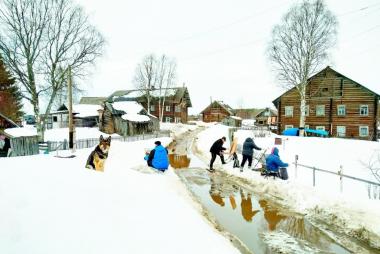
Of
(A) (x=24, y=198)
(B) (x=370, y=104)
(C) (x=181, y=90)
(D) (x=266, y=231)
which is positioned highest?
(C) (x=181, y=90)

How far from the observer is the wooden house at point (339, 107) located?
3083cm

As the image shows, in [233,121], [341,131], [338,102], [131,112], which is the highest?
[338,102]

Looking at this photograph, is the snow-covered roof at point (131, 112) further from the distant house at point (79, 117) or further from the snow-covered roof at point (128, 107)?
the distant house at point (79, 117)

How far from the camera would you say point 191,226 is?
566cm

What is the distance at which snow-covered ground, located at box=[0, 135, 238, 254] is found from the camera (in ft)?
11.5

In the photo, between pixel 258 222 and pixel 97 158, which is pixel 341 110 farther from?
pixel 97 158

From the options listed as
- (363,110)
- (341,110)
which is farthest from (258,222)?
(363,110)

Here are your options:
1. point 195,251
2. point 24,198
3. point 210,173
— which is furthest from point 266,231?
point 210,173

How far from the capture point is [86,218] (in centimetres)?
433

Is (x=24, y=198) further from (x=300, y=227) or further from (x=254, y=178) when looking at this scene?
(x=254, y=178)

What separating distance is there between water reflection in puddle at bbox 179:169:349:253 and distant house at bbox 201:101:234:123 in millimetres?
64423

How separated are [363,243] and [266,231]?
83.8 inches

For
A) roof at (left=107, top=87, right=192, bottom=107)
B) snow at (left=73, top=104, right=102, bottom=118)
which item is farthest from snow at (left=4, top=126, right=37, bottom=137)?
roof at (left=107, top=87, right=192, bottom=107)

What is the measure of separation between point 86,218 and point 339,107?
113 ft
